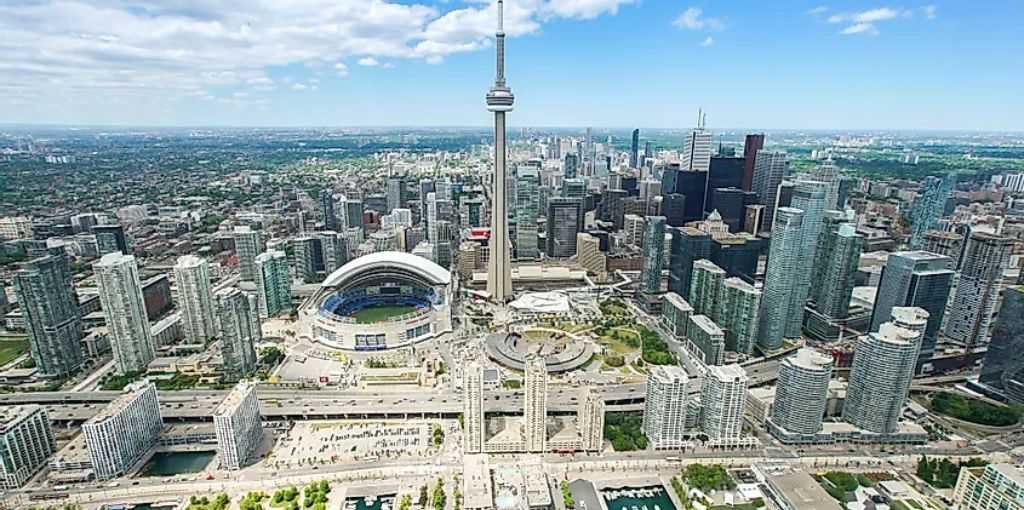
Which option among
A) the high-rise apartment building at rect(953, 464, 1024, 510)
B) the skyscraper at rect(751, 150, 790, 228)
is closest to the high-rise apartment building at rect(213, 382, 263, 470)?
the high-rise apartment building at rect(953, 464, 1024, 510)

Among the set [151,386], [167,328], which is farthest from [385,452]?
[167,328]

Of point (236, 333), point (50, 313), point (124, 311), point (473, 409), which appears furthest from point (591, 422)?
point (50, 313)

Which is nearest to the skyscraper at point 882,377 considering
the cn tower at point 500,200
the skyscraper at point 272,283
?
the cn tower at point 500,200

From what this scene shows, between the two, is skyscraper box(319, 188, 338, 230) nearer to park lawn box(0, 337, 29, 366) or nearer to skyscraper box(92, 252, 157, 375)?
skyscraper box(92, 252, 157, 375)

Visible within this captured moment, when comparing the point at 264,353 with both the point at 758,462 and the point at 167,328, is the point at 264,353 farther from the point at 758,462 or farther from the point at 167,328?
the point at 758,462

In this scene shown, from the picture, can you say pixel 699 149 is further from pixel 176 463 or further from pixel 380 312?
pixel 176 463

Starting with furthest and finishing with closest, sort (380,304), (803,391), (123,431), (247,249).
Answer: (247,249), (380,304), (803,391), (123,431)

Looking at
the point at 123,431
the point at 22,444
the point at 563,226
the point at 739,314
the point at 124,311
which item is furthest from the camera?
the point at 563,226

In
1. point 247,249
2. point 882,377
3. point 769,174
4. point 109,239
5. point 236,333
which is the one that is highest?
point 769,174
